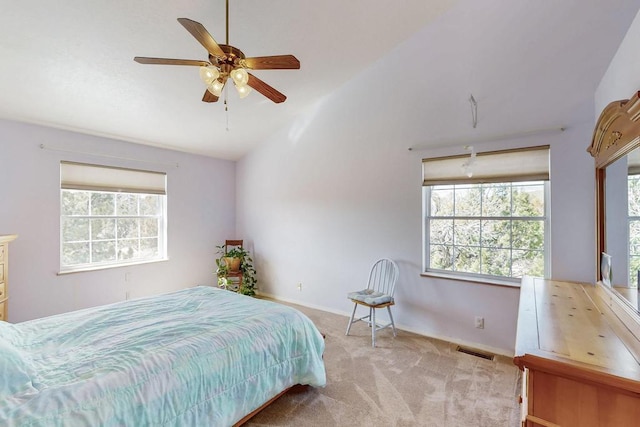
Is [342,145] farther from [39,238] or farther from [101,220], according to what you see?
[39,238]

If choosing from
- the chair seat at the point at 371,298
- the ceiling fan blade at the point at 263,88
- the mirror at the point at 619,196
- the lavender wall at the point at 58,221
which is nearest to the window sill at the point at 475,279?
the chair seat at the point at 371,298

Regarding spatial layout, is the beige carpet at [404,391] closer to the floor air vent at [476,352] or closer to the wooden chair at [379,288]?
the floor air vent at [476,352]

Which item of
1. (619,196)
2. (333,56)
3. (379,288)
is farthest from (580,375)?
(333,56)

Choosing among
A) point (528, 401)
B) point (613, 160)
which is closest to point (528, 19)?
point (613, 160)

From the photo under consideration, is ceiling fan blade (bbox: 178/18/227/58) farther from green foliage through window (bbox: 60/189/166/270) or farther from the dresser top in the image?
green foliage through window (bbox: 60/189/166/270)

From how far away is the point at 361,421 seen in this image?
1.89 m

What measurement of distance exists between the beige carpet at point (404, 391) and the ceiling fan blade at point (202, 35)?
7.58ft

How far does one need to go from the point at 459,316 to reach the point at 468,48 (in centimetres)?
267

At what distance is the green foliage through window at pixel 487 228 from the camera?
2762 mm

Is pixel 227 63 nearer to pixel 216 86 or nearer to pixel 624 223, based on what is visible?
pixel 216 86

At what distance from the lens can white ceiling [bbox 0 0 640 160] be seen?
2.13m

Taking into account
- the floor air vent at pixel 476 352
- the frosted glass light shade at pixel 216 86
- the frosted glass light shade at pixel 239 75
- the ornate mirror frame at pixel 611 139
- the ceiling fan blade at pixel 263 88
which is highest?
the ceiling fan blade at pixel 263 88

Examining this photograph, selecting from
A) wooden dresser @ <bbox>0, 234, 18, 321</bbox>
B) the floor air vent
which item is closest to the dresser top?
the floor air vent

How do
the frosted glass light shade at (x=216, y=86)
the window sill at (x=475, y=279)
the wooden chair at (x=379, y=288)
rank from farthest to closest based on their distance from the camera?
the wooden chair at (x=379, y=288) < the window sill at (x=475, y=279) < the frosted glass light shade at (x=216, y=86)
